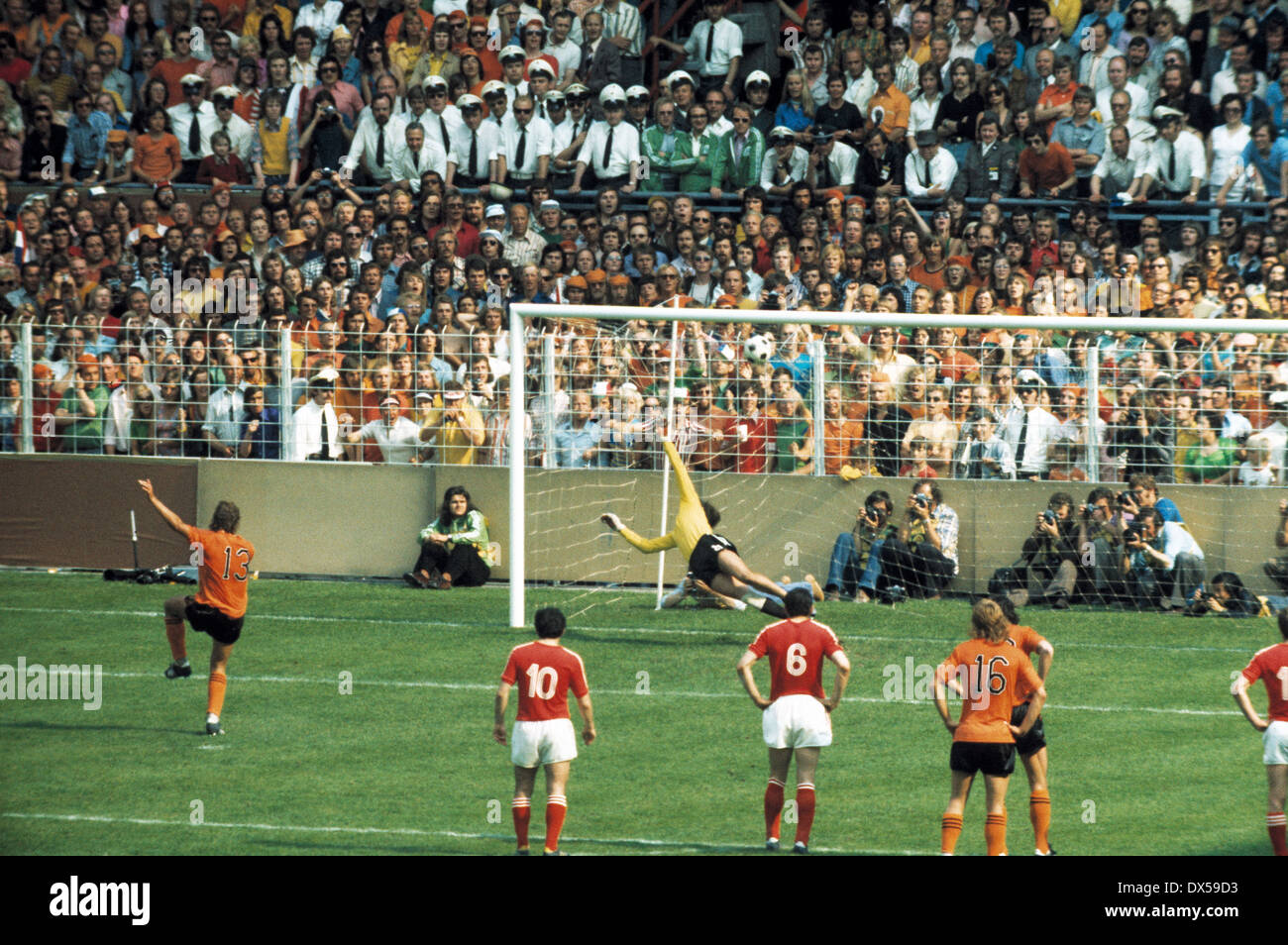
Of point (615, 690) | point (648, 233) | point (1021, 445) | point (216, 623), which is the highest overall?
point (648, 233)

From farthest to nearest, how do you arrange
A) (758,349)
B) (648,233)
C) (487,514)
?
(648,233), (487,514), (758,349)

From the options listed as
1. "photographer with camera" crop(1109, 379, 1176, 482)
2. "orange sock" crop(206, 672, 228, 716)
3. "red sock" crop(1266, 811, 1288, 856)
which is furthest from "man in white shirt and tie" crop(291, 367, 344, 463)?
"red sock" crop(1266, 811, 1288, 856)

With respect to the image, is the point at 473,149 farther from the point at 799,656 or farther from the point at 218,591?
the point at 799,656

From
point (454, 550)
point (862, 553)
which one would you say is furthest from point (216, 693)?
point (862, 553)

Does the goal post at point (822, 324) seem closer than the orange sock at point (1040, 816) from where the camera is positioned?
No

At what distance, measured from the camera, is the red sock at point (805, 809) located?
10.1m

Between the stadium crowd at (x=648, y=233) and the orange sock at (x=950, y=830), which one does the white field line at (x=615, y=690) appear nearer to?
the stadium crowd at (x=648, y=233)

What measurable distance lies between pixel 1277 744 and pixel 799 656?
9.43 feet

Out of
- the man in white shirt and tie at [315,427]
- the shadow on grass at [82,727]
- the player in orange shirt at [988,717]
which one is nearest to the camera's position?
the player in orange shirt at [988,717]

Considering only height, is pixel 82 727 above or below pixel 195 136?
below

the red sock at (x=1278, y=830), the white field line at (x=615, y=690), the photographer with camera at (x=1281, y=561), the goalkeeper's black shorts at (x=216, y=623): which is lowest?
the red sock at (x=1278, y=830)

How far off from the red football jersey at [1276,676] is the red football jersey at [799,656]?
2.52 m

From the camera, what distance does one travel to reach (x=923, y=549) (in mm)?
16891

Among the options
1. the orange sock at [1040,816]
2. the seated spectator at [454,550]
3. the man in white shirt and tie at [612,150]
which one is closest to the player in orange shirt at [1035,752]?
the orange sock at [1040,816]
